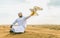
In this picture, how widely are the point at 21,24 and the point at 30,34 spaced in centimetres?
82

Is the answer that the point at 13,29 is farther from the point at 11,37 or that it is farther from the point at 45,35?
the point at 45,35

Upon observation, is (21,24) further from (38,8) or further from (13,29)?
(38,8)

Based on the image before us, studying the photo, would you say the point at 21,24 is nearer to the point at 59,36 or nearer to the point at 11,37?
the point at 11,37

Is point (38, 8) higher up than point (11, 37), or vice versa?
point (38, 8)

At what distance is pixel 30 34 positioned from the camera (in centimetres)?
1662

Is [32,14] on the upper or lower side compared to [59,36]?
upper

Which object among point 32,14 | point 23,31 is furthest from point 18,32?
point 32,14

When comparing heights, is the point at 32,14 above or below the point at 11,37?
above

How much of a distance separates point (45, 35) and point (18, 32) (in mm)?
1539

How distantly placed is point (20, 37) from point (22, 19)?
1191 millimetres

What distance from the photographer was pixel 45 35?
16.5 meters

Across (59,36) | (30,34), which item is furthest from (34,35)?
(59,36)

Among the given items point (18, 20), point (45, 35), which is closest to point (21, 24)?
point (18, 20)

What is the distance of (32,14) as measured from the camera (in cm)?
1636
